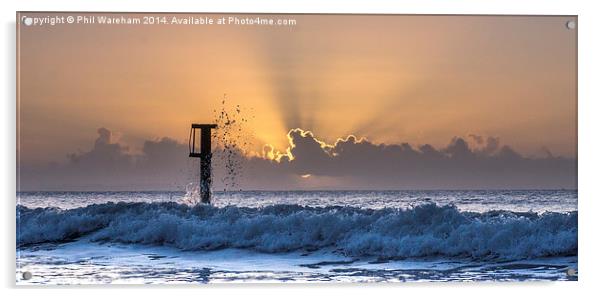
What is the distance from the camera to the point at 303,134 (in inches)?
235

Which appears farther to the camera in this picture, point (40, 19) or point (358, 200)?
point (358, 200)

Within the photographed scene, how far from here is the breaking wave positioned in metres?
6.12

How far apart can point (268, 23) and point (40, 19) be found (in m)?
1.32

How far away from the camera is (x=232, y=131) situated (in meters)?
5.99

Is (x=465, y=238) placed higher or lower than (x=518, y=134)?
lower

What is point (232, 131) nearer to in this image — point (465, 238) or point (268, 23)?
point (268, 23)

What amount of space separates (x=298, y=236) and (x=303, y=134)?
76 cm

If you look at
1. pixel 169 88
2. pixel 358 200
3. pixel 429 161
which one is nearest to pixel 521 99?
pixel 429 161

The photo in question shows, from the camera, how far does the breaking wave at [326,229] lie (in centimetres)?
612

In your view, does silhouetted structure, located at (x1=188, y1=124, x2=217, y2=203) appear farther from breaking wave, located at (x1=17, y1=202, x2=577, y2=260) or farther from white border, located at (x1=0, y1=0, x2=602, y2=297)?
white border, located at (x1=0, y1=0, x2=602, y2=297)
